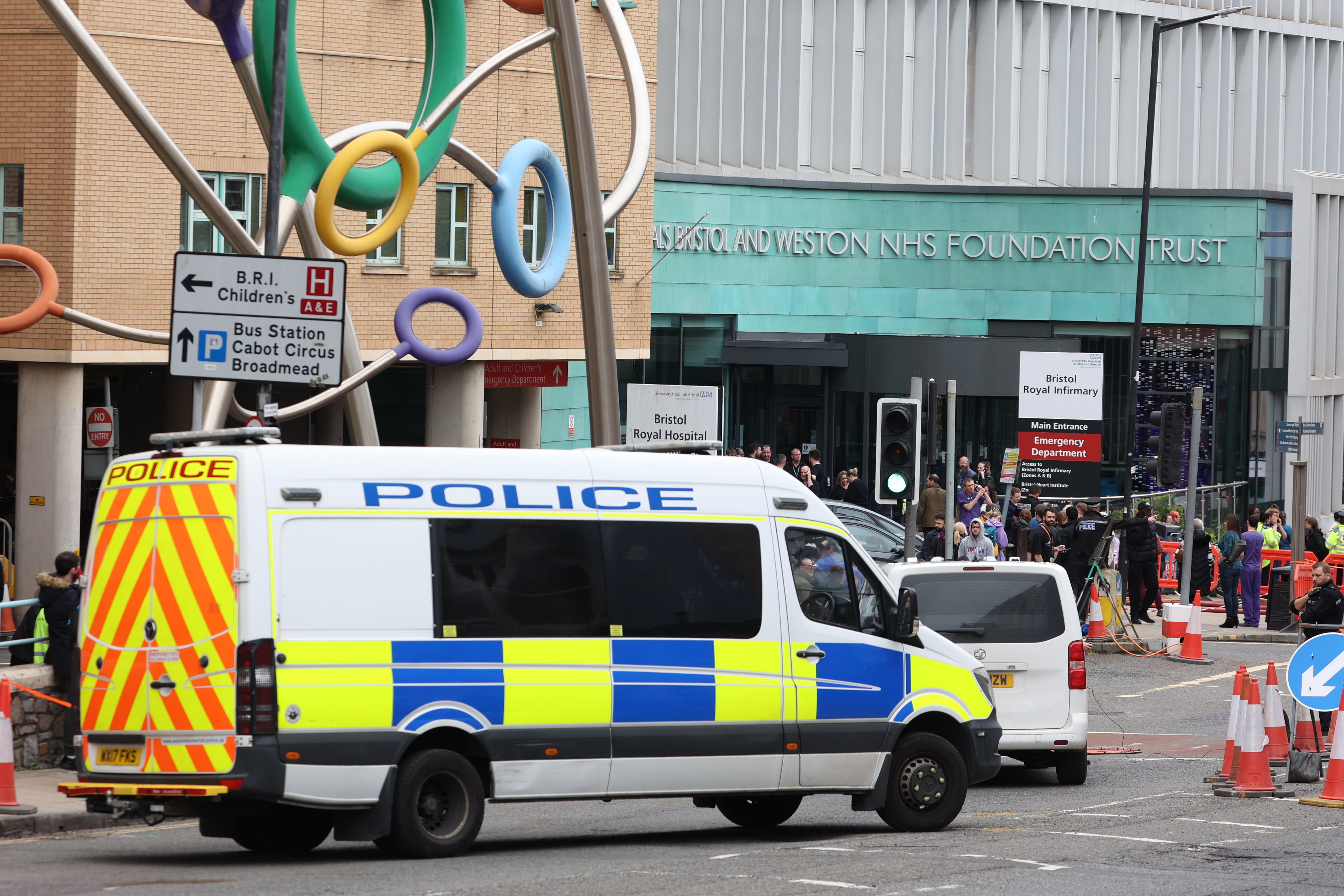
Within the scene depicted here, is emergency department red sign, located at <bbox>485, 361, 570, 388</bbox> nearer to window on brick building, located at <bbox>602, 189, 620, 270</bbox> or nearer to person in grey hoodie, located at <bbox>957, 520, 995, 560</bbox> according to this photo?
window on brick building, located at <bbox>602, 189, 620, 270</bbox>

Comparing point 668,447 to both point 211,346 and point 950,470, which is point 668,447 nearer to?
point 211,346

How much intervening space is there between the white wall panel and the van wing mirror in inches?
1380

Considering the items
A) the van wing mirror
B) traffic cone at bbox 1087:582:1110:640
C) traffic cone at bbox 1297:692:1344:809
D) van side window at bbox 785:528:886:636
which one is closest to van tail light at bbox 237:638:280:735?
van side window at bbox 785:528:886:636

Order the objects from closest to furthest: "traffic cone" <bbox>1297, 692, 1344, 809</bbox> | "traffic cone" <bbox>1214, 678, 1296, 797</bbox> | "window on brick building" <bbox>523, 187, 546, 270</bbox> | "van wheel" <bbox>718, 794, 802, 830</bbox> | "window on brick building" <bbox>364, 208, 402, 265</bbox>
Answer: "van wheel" <bbox>718, 794, 802, 830</bbox>, "traffic cone" <bbox>1297, 692, 1344, 809</bbox>, "traffic cone" <bbox>1214, 678, 1296, 797</bbox>, "window on brick building" <bbox>364, 208, 402, 265</bbox>, "window on brick building" <bbox>523, 187, 546, 270</bbox>

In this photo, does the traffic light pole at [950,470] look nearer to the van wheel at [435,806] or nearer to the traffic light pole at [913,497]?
the traffic light pole at [913,497]

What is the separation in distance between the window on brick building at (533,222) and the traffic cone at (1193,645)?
12.4 metres

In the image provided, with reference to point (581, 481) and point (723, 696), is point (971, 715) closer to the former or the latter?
point (723, 696)

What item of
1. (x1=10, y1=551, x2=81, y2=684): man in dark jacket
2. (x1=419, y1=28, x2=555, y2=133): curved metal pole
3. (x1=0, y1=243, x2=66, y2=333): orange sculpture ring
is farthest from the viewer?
(x1=419, y1=28, x2=555, y2=133): curved metal pole

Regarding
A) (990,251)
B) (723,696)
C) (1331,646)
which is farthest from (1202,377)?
(723,696)

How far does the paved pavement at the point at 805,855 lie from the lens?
9.76m

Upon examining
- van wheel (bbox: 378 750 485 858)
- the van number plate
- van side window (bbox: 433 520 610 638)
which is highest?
van side window (bbox: 433 520 610 638)

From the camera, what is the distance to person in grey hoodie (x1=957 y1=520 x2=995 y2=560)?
26297mm

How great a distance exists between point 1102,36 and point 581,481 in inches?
1716

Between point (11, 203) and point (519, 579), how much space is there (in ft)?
59.8
